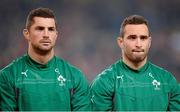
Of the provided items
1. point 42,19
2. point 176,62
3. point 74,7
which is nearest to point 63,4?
point 74,7

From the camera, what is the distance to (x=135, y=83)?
172 inches

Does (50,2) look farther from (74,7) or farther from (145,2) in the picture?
(145,2)

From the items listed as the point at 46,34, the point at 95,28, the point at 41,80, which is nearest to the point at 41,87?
the point at 41,80

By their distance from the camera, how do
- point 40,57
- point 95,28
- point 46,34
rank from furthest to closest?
point 95,28 → point 40,57 → point 46,34

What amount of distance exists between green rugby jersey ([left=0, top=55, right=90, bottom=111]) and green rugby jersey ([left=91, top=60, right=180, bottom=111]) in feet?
0.48

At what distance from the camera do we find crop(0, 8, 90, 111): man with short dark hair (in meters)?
4.16

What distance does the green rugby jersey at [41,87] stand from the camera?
4.15m

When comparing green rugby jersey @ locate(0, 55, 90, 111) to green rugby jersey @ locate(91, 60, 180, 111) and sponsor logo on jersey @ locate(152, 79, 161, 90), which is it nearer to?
green rugby jersey @ locate(91, 60, 180, 111)

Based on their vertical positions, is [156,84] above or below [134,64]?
below

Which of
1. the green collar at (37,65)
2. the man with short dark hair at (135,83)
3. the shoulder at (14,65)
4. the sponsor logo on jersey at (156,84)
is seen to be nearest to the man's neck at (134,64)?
the man with short dark hair at (135,83)

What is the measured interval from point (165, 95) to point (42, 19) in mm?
1303

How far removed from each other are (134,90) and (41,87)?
0.83 meters

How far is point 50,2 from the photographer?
9.23 metres

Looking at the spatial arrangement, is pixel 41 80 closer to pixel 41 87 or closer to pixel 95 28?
pixel 41 87
